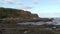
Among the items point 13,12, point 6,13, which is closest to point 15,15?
point 13,12

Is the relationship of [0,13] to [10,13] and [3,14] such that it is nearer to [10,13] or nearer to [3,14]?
[3,14]

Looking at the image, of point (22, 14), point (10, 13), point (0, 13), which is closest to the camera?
point (0, 13)

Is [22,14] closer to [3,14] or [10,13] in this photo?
[10,13]

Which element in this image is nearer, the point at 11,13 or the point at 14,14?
the point at 11,13

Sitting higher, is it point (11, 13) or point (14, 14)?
point (11, 13)

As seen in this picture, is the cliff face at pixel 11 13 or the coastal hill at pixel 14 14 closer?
the coastal hill at pixel 14 14

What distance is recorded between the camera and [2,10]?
13762 cm

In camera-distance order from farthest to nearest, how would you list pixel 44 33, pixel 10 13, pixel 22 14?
1. pixel 22 14
2. pixel 10 13
3. pixel 44 33

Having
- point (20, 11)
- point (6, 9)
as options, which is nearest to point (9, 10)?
point (6, 9)

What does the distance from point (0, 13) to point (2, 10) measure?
770cm

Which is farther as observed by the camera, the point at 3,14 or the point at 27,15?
the point at 27,15

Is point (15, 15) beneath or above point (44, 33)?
beneath

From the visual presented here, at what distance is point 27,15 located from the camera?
159 meters

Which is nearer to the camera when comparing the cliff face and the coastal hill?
the coastal hill
